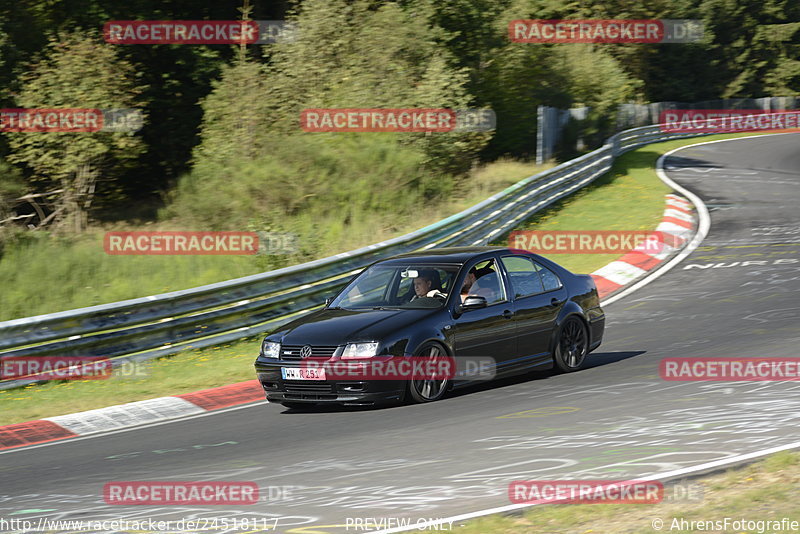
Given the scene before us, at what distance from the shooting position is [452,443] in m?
8.01

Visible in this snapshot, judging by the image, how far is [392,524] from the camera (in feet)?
19.4

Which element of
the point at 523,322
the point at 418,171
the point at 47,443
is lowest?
the point at 47,443

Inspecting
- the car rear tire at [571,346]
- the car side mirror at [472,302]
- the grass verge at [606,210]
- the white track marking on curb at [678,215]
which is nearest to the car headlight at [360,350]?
the car side mirror at [472,302]

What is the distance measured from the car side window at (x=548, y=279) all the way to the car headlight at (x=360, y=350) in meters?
2.56

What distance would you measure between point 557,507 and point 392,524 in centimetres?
96

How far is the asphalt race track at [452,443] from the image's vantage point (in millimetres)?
6676

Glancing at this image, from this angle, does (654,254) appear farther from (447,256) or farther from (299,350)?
(299,350)

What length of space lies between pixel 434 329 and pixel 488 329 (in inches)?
29.8

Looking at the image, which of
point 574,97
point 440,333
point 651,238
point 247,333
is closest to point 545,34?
point 574,97

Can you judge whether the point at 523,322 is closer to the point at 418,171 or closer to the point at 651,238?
the point at 651,238

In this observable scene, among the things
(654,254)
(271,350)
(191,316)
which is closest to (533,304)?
(271,350)

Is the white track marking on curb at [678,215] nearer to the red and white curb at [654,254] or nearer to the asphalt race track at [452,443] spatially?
the red and white curb at [654,254]

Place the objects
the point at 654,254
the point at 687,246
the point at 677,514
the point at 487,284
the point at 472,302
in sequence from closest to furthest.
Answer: the point at 677,514 < the point at 472,302 < the point at 487,284 < the point at 654,254 < the point at 687,246

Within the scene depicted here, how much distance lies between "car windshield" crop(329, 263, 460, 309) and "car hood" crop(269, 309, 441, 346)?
216mm
